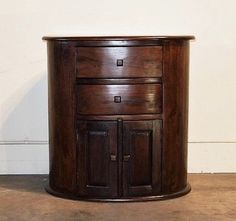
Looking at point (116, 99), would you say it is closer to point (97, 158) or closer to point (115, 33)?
point (97, 158)

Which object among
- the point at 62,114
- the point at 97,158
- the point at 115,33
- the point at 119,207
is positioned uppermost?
the point at 115,33

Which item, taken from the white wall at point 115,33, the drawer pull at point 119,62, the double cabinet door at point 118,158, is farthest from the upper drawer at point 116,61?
the white wall at point 115,33

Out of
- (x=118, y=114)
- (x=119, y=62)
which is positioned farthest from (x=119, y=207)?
(x=119, y=62)

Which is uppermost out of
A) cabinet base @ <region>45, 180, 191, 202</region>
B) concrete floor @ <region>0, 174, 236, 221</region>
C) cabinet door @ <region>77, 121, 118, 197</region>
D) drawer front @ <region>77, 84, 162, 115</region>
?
drawer front @ <region>77, 84, 162, 115</region>

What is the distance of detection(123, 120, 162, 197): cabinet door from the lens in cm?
270

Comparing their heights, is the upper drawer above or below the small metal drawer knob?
above

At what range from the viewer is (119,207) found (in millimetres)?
2633

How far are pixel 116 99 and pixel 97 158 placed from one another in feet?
1.05

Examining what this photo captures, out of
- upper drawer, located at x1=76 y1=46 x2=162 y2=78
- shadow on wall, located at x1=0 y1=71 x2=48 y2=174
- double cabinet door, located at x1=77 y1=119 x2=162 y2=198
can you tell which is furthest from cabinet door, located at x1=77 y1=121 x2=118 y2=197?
shadow on wall, located at x1=0 y1=71 x2=48 y2=174

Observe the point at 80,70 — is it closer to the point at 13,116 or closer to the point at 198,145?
the point at 13,116

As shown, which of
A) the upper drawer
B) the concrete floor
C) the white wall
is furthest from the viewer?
the white wall

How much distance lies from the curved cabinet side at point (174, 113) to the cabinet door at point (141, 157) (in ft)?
0.15

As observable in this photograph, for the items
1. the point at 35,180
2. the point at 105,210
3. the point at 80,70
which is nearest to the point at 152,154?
the point at 105,210

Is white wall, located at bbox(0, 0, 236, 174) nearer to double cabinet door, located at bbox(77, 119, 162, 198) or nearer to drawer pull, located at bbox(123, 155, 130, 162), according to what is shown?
double cabinet door, located at bbox(77, 119, 162, 198)
